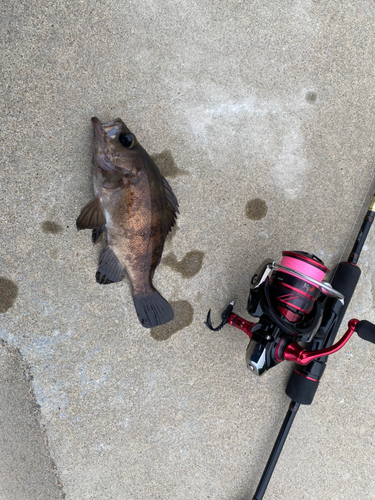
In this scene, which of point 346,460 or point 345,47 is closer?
point 345,47

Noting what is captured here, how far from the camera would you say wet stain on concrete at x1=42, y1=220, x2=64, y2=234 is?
2.13 m

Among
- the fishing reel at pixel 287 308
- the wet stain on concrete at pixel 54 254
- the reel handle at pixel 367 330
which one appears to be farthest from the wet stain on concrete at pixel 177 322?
the reel handle at pixel 367 330

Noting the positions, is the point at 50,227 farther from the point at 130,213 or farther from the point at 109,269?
the point at 130,213

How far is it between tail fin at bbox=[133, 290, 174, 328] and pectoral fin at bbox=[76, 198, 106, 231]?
51cm

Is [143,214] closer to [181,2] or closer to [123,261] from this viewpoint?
[123,261]

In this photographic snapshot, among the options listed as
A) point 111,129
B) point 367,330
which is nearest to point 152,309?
point 111,129

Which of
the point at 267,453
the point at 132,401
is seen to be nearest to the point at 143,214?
the point at 132,401

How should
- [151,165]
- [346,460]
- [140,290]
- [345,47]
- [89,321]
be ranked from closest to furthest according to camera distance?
[151,165], [140,290], [89,321], [345,47], [346,460]

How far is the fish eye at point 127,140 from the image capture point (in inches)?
72.8

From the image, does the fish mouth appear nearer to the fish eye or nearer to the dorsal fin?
the fish eye

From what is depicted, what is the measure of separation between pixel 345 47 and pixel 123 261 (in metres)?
2.22

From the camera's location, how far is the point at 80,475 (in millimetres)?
2250

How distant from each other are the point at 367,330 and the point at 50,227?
200 centimetres

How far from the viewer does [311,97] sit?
240cm
